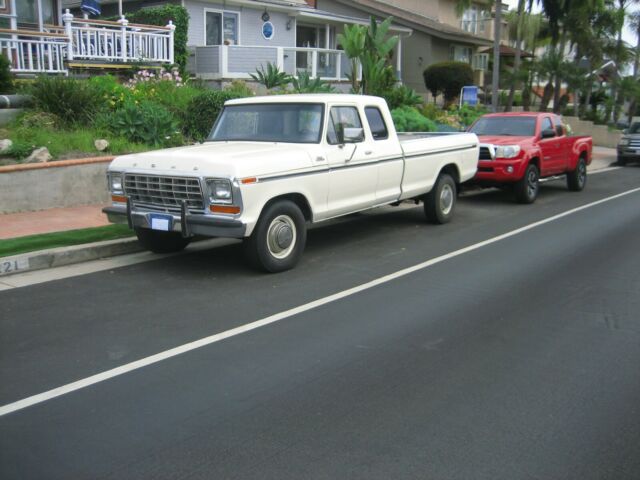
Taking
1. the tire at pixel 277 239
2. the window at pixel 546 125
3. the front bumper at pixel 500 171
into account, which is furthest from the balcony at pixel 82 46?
the window at pixel 546 125

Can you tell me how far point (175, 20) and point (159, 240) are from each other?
14819 mm

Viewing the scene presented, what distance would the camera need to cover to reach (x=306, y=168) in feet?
28.0

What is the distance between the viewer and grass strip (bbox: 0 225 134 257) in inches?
337

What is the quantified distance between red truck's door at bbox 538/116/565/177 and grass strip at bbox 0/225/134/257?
29.7ft

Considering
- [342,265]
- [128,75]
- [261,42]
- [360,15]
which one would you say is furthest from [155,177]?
[360,15]

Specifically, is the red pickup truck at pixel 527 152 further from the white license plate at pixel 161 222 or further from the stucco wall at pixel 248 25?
the stucco wall at pixel 248 25

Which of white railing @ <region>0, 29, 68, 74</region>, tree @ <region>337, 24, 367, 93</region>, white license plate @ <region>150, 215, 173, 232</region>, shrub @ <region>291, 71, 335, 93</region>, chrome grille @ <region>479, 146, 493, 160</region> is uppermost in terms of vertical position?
tree @ <region>337, 24, 367, 93</region>

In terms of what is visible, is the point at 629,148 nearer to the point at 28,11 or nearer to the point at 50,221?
the point at 28,11

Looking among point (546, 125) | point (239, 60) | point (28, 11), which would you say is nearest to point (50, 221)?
point (546, 125)

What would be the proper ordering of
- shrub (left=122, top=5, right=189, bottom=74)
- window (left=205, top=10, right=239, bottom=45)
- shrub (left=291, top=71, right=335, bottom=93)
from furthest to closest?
1. window (left=205, top=10, right=239, bottom=45)
2. shrub (left=122, top=5, right=189, bottom=74)
3. shrub (left=291, top=71, right=335, bottom=93)

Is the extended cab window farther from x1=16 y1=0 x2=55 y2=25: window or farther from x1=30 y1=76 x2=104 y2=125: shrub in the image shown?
x1=16 y1=0 x2=55 y2=25: window

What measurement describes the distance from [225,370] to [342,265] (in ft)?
12.2

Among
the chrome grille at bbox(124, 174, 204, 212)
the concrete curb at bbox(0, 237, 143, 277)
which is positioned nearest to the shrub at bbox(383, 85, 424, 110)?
the concrete curb at bbox(0, 237, 143, 277)

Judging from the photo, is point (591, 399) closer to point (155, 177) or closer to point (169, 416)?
point (169, 416)
